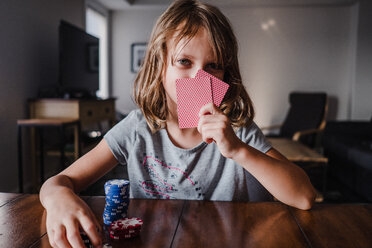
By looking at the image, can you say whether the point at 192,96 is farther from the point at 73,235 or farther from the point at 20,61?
the point at 20,61

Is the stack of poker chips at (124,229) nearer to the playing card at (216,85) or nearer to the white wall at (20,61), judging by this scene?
the playing card at (216,85)

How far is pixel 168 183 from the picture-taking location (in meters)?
1.03

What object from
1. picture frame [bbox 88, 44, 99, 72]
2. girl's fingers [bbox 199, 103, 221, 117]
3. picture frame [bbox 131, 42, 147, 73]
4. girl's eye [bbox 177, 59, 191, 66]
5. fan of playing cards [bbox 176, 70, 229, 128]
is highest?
picture frame [bbox 131, 42, 147, 73]

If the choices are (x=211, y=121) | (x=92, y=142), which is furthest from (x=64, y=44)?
(x=211, y=121)

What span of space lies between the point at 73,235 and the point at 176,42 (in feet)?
1.98

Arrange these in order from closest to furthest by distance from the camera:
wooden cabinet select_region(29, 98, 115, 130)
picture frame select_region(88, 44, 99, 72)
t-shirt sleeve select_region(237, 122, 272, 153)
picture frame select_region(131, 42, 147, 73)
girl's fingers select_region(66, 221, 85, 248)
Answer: girl's fingers select_region(66, 221, 85, 248) < t-shirt sleeve select_region(237, 122, 272, 153) < wooden cabinet select_region(29, 98, 115, 130) < picture frame select_region(88, 44, 99, 72) < picture frame select_region(131, 42, 147, 73)

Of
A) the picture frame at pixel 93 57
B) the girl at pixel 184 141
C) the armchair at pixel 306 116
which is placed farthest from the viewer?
the armchair at pixel 306 116

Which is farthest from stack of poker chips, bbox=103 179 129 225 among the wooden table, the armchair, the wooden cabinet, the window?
the window

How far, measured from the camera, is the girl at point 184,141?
0.84m

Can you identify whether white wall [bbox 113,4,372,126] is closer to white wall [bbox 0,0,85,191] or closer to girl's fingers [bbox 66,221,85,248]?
white wall [bbox 0,0,85,191]

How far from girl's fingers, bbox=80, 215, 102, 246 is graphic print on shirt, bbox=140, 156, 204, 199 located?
1.54 feet

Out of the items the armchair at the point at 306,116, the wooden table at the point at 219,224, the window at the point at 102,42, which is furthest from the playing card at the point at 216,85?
the window at the point at 102,42

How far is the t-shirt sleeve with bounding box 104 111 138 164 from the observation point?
1044 millimetres

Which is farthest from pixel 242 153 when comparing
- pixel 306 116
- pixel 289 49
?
pixel 289 49
